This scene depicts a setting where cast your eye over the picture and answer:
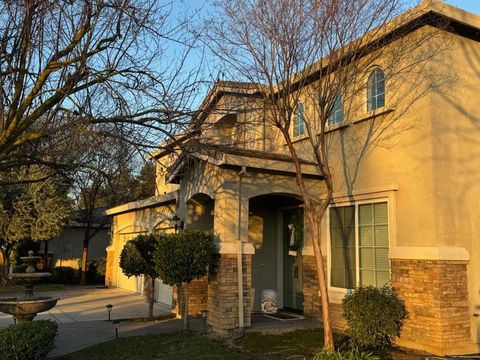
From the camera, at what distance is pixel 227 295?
33.2 feet

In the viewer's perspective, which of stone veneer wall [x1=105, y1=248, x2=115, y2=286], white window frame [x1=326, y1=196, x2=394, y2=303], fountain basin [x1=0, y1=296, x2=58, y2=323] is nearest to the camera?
fountain basin [x1=0, y1=296, x2=58, y2=323]

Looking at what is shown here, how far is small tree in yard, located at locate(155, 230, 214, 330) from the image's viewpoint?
10.1 m

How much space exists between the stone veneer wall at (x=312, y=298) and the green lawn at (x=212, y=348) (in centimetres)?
79

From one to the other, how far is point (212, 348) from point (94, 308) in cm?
783

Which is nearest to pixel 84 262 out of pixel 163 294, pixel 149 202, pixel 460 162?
pixel 149 202

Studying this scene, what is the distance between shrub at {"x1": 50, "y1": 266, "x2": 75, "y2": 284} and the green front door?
17750 millimetres

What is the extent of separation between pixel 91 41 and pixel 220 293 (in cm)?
584

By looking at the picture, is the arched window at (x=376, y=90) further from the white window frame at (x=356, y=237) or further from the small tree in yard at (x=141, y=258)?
the small tree in yard at (x=141, y=258)

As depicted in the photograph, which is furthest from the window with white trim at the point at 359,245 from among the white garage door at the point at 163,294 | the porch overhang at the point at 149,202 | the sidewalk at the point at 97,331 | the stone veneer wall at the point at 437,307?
the white garage door at the point at 163,294

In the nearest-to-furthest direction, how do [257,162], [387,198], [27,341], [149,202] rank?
1. [27,341]
2. [387,198]
3. [257,162]
4. [149,202]

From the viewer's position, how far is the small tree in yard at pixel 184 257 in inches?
397

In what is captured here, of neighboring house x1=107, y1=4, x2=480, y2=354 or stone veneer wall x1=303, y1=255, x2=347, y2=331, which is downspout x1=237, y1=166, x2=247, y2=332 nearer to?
neighboring house x1=107, y1=4, x2=480, y2=354

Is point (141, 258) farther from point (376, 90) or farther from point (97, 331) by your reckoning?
point (376, 90)

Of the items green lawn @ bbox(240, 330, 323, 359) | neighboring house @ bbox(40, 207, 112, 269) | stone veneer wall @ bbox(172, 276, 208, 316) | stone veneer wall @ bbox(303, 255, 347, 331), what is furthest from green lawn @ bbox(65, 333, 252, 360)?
neighboring house @ bbox(40, 207, 112, 269)
